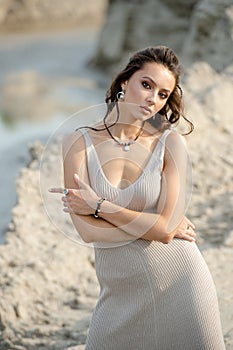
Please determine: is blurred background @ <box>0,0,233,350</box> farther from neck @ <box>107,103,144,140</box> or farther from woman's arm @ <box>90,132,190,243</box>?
neck @ <box>107,103,144,140</box>

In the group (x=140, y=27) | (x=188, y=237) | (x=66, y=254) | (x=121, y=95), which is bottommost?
(x=140, y=27)

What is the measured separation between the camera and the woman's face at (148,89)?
2859mm

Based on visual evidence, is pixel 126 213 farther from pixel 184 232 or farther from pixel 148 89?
pixel 148 89

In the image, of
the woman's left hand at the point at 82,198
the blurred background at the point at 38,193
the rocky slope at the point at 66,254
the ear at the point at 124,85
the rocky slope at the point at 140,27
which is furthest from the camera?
the rocky slope at the point at 140,27

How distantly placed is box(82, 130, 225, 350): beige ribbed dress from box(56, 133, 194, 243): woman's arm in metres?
0.04

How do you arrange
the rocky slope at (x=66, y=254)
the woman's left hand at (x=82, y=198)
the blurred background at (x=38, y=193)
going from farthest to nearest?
the blurred background at (x=38, y=193) → the rocky slope at (x=66, y=254) → the woman's left hand at (x=82, y=198)

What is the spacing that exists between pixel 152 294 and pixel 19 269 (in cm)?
203

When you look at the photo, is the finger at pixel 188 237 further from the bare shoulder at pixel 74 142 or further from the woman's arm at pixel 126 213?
the bare shoulder at pixel 74 142

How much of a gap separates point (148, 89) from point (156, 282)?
651 mm

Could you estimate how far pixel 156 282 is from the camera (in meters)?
2.95

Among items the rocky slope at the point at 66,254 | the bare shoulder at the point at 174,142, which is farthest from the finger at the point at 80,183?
the rocky slope at the point at 66,254

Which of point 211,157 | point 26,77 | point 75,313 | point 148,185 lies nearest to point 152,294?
point 148,185

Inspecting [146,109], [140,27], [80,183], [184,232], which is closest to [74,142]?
[80,183]

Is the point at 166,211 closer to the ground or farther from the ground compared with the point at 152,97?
closer to the ground
